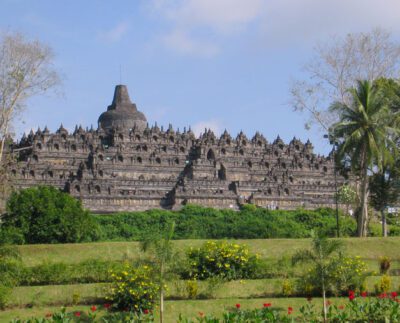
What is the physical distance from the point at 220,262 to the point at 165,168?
5469 cm

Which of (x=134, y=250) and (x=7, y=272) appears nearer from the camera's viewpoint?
(x=7, y=272)

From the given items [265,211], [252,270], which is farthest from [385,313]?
[265,211]

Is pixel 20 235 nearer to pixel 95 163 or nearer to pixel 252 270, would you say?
pixel 252 270

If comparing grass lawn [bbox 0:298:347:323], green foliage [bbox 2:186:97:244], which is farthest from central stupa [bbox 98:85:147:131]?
grass lawn [bbox 0:298:347:323]

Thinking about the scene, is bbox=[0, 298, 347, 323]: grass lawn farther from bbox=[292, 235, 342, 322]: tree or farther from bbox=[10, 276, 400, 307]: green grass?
bbox=[292, 235, 342, 322]: tree

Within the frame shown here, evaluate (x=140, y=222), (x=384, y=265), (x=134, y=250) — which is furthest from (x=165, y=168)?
(x=384, y=265)

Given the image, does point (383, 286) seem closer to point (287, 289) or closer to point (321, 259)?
point (321, 259)

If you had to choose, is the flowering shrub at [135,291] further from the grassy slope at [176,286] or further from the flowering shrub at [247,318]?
the flowering shrub at [247,318]

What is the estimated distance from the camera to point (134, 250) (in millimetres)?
35750

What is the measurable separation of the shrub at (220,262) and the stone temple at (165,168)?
138 feet

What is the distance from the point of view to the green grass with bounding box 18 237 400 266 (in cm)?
3500

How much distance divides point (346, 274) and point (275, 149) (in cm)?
6653

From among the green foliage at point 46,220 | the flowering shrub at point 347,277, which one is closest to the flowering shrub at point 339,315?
the flowering shrub at point 347,277

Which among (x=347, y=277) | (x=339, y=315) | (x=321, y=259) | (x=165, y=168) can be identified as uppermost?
(x=165, y=168)
